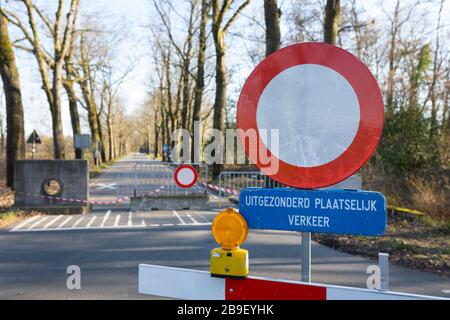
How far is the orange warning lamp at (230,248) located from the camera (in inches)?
72.7

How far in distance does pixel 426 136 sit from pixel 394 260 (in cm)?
1156

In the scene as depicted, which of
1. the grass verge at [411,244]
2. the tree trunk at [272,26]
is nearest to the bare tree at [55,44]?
the tree trunk at [272,26]

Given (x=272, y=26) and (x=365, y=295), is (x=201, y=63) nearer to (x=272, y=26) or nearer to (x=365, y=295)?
(x=272, y=26)

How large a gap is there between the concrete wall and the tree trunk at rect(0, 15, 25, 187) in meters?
4.95

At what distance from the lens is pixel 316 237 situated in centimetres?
853

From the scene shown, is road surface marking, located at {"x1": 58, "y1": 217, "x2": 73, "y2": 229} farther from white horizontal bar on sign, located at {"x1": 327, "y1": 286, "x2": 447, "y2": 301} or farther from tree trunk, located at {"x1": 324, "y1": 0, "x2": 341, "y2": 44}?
white horizontal bar on sign, located at {"x1": 327, "y1": 286, "x2": 447, "y2": 301}

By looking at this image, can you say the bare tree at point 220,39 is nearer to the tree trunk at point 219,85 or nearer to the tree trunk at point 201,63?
the tree trunk at point 219,85

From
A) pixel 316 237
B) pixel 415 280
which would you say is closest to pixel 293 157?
pixel 415 280

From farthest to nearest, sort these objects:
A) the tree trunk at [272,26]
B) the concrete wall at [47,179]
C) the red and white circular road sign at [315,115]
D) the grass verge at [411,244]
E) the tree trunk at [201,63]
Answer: the tree trunk at [201,63] → the tree trunk at [272,26] → the concrete wall at [47,179] → the grass verge at [411,244] → the red and white circular road sign at [315,115]

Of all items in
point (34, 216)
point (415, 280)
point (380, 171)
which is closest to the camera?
point (415, 280)

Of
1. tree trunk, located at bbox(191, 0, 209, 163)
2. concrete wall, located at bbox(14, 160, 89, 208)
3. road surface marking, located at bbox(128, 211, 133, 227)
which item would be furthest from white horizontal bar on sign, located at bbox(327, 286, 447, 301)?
tree trunk, located at bbox(191, 0, 209, 163)

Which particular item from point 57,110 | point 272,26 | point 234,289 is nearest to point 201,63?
point 57,110

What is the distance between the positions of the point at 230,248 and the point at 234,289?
17 centimetres
